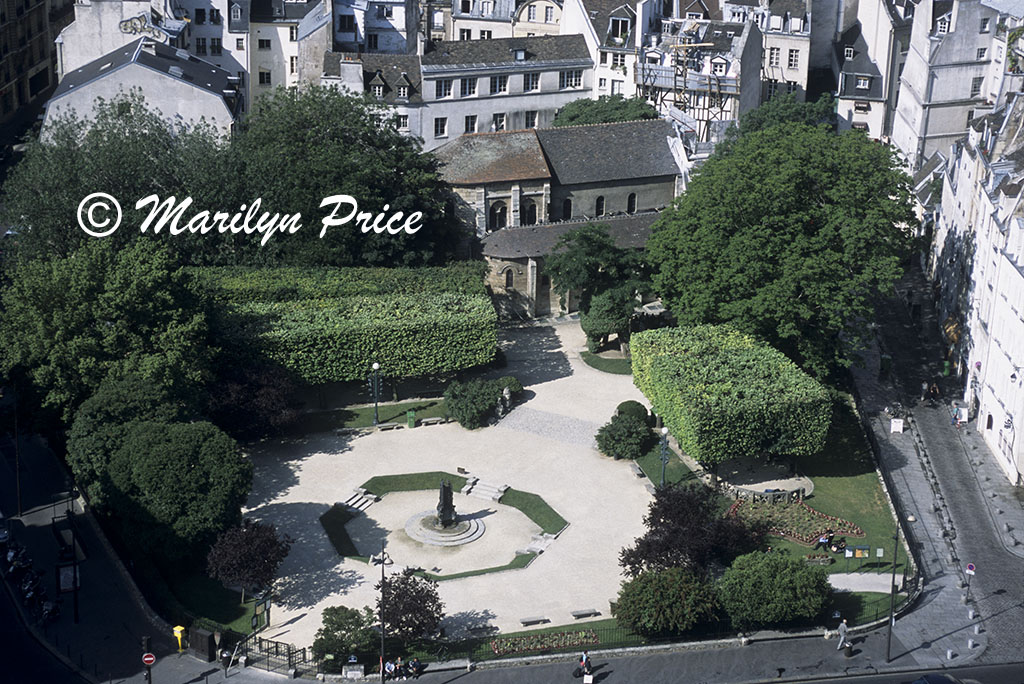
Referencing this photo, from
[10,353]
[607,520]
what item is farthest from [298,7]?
[607,520]

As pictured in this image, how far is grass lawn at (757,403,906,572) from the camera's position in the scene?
3007 inches

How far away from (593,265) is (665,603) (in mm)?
37486

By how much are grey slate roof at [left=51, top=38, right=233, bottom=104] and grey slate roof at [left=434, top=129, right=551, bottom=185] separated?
17893 mm

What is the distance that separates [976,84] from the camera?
4894 inches

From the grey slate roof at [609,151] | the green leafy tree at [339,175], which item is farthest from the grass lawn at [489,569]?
the grey slate roof at [609,151]

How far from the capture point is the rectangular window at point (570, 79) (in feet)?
433

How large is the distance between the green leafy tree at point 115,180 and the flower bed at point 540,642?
40.9 metres

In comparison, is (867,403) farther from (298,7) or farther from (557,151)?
(298,7)

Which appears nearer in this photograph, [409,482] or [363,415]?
[409,482]

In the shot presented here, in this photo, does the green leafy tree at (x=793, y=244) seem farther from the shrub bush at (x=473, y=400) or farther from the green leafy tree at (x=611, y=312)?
the shrub bush at (x=473, y=400)

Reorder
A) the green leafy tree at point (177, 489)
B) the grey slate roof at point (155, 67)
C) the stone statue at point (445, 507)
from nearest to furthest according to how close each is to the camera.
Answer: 1. the green leafy tree at point (177, 489)
2. the stone statue at point (445, 507)
3. the grey slate roof at point (155, 67)

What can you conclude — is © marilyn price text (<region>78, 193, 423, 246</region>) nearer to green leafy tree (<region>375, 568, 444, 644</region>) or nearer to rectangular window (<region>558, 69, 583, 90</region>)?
rectangular window (<region>558, 69, 583, 90</region>)

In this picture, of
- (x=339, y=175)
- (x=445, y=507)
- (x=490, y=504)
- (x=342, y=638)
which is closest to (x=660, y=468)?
(x=490, y=504)
